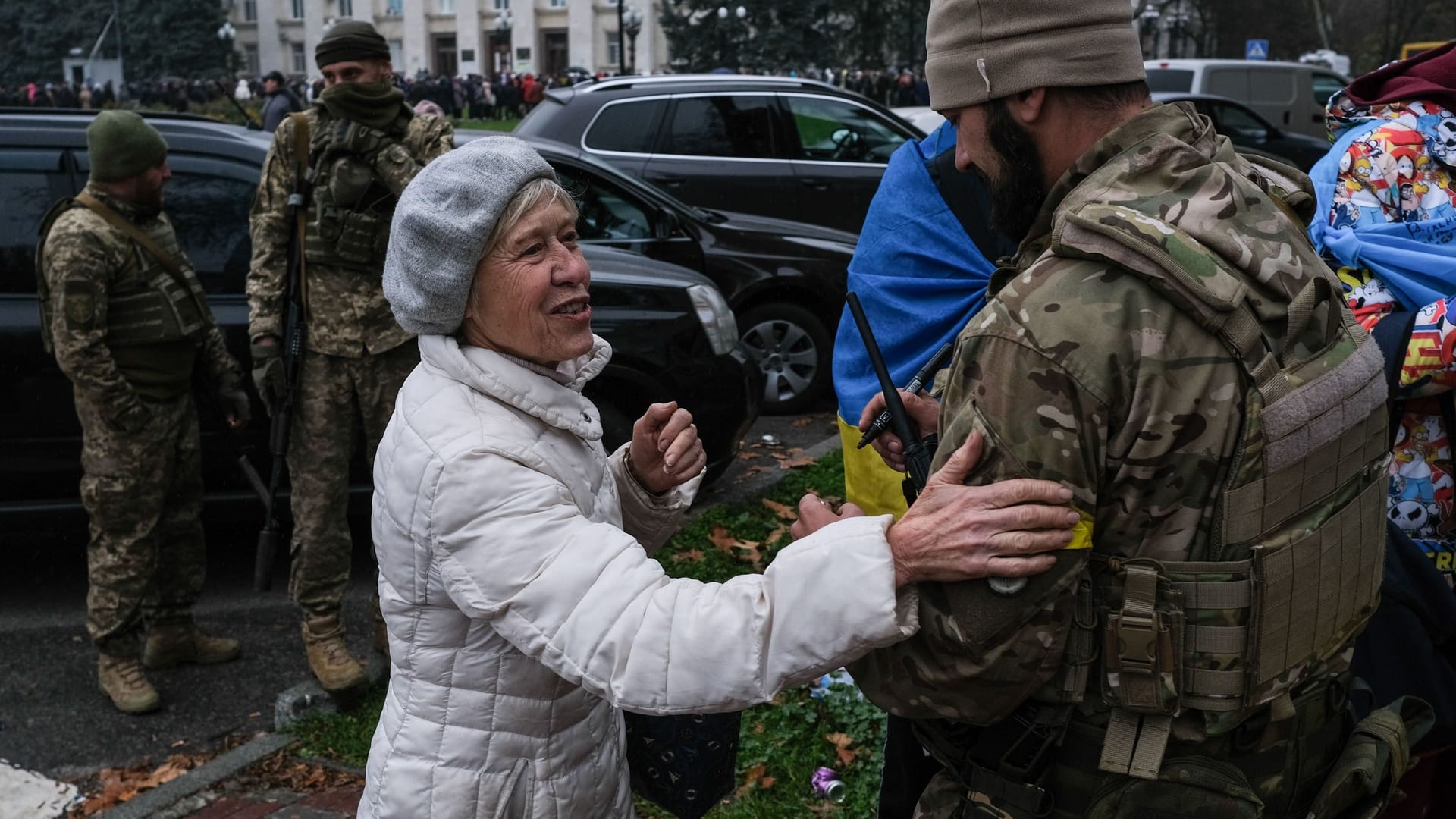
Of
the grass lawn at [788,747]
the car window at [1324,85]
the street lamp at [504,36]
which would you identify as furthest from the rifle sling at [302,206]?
the street lamp at [504,36]

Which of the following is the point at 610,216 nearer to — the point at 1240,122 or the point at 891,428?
the point at 891,428

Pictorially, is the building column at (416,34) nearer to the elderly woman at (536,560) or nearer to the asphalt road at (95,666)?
the asphalt road at (95,666)

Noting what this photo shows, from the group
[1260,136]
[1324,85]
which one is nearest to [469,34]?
[1324,85]

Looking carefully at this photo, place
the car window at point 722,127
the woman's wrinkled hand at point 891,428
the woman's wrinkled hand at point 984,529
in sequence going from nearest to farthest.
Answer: the woman's wrinkled hand at point 984,529 → the woman's wrinkled hand at point 891,428 → the car window at point 722,127

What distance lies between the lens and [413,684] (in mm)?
2238

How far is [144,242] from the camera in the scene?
480cm

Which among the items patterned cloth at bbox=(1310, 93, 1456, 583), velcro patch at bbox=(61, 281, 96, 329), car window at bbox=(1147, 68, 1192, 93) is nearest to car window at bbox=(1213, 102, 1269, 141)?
car window at bbox=(1147, 68, 1192, 93)

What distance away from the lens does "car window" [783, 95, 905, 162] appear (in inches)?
408

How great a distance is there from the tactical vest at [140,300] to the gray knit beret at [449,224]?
2.98m

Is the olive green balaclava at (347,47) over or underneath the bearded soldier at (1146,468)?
over

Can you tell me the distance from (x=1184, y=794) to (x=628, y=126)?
28.4 feet

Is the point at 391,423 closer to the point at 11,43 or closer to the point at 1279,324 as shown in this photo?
the point at 1279,324

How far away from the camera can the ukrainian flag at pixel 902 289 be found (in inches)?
126

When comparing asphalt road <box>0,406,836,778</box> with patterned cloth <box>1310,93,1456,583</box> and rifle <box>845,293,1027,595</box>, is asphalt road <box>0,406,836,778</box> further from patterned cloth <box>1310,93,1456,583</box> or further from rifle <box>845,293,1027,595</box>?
patterned cloth <box>1310,93,1456,583</box>
